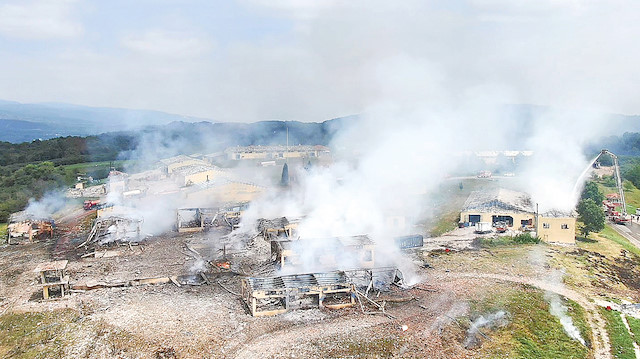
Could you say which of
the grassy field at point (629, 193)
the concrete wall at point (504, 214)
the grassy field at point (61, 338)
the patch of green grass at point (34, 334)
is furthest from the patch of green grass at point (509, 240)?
the grassy field at point (629, 193)

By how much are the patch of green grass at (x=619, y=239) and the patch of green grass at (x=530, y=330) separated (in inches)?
527

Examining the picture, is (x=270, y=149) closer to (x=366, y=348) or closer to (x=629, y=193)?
(x=629, y=193)

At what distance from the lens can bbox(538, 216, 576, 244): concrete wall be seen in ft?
89.8

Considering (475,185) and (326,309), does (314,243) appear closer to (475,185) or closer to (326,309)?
(326,309)

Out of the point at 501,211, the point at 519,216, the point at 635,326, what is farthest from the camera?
the point at 501,211

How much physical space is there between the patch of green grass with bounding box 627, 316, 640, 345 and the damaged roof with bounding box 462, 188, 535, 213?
1225 cm

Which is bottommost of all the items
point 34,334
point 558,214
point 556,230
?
point 34,334

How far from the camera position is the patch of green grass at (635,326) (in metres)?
16.5

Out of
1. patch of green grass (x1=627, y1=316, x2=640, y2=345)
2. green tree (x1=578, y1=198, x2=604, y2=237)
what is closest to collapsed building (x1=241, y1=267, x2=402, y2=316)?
patch of green grass (x1=627, y1=316, x2=640, y2=345)

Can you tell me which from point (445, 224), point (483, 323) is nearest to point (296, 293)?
point (483, 323)

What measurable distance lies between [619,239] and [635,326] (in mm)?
15901

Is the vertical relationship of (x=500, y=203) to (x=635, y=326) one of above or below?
above

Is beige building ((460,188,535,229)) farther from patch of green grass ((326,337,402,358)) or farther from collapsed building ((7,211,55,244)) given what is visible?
collapsed building ((7,211,55,244))

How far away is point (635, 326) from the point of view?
17203mm
